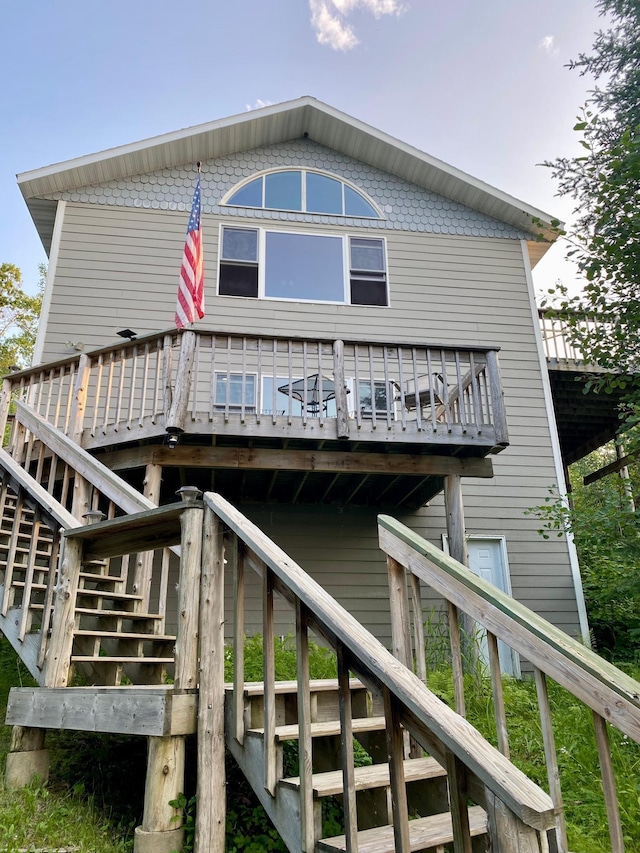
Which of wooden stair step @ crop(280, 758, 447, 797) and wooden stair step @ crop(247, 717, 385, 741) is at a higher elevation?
wooden stair step @ crop(247, 717, 385, 741)

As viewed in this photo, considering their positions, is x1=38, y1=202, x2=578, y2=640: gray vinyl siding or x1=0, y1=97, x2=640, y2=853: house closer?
x1=0, y1=97, x2=640, y2=853: house

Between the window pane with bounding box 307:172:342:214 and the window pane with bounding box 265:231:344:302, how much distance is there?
529 millimetres

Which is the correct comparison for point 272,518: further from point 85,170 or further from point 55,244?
point 85,170

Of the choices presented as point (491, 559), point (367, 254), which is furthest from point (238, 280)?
point (491, 559)

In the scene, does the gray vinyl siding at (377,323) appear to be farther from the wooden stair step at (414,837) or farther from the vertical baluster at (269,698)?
the wooden stair step at (414,837)

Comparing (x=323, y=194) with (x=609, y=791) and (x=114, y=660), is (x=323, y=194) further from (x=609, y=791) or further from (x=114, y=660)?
(x=609, y=791)

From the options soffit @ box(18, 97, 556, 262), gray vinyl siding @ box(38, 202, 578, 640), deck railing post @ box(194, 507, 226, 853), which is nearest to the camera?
deck railing post @ box(194, 507, 226, 853)

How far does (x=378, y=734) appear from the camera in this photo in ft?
9.61

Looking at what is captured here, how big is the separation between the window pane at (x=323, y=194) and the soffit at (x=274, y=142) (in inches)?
25.4

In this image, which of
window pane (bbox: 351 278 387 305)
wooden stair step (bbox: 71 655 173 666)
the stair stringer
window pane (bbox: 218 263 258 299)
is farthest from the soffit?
the stair stringer

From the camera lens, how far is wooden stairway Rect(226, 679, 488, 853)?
218 centimetres

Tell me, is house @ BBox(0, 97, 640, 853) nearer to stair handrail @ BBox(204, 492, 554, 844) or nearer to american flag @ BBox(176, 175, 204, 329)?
stair handrail @ BBox(204, 492, 554, 844)

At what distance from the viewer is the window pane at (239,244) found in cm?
920

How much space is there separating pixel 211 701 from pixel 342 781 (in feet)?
2.82
